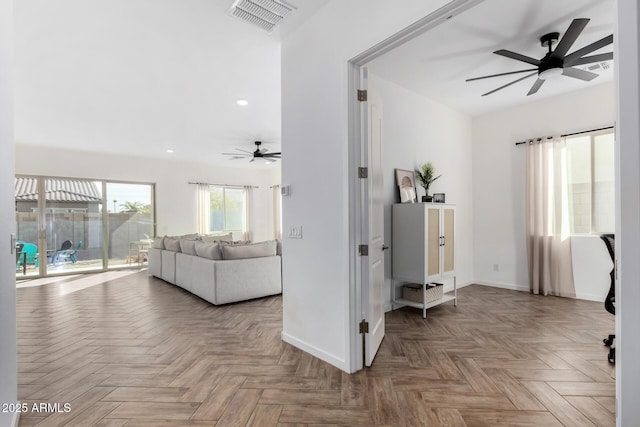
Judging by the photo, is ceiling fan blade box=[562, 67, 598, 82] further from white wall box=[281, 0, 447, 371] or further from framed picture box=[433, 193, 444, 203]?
white wall box=[281, 0, 447, 371]

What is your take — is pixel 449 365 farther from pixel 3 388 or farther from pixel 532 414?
pixel 3 388

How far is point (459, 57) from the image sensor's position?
336cm

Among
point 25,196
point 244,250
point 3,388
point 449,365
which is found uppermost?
point 25,196

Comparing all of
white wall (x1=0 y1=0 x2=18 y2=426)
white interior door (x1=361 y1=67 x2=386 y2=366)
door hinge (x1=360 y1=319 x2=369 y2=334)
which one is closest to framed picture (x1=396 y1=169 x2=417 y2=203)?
white interior door (x1=361 y1=67 x2=386 y2=366)

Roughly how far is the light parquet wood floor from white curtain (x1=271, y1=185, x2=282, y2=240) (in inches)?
228

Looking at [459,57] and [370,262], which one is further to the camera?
[459,57]

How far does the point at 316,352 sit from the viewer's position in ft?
8.39

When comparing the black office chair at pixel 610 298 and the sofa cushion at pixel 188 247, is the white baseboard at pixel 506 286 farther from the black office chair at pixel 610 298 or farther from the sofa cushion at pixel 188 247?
the sofa cushion at pixel 188 247

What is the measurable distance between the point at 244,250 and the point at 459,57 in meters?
3.67

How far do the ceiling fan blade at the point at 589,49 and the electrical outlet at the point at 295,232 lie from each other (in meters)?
2.81

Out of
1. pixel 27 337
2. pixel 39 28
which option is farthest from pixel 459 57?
pixel 27 337

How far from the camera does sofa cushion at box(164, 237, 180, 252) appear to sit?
5.54 metres

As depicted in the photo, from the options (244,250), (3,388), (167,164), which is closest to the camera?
(3,388)

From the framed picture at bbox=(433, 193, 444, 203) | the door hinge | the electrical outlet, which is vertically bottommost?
the door hinge
